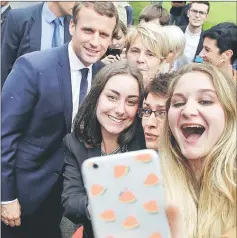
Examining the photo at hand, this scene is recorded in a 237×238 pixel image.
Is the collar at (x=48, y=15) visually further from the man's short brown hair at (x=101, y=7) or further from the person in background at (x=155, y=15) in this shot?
the person in background at (x=155, y=15)

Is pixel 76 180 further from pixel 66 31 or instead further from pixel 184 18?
pixel 184 18

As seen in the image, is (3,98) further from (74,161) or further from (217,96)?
(217,96)

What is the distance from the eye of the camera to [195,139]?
1.41 m

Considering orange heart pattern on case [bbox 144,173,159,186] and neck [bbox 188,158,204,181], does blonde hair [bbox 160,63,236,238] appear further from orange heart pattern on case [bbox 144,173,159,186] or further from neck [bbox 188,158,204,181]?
orange heart pattern on case [bbox 144,173,159,186]

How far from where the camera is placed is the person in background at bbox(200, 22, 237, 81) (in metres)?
2.96

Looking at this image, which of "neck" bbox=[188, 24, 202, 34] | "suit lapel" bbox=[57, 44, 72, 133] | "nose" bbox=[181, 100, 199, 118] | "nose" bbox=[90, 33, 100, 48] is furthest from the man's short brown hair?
"neck" bbox=[188, 24, 202, 34]

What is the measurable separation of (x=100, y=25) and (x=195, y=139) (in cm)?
91

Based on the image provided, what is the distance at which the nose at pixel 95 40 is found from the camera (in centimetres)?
208

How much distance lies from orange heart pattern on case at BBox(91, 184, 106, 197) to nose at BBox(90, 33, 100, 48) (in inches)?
39.8

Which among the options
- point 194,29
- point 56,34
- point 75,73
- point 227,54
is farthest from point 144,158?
point 194,29

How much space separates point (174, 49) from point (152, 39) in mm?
206

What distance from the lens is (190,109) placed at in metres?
1.41

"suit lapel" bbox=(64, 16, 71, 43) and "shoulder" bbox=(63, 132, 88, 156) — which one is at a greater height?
"suit lapel" bbox=(64, 16, 71, 43)

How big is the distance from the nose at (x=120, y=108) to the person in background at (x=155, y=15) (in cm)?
188
